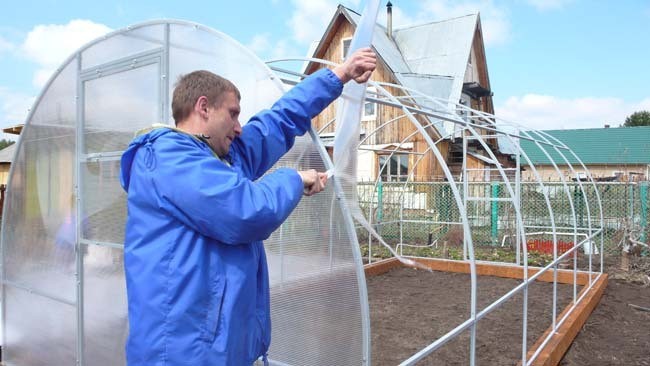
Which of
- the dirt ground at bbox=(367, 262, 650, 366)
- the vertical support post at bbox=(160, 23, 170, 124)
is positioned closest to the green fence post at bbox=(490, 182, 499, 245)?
the dirt ground at bbox=(367, 262, 650, 366)

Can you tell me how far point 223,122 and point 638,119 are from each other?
6260 cm

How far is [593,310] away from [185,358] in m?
6.87

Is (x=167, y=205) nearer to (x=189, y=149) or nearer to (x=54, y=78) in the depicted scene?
(x=189, y=149)

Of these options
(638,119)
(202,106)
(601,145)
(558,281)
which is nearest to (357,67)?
(202,106)

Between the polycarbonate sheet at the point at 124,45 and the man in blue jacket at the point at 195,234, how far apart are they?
1249 mm

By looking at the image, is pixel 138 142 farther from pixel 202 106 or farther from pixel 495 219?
pixel 495 219

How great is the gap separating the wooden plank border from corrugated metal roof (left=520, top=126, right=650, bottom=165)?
1738cm

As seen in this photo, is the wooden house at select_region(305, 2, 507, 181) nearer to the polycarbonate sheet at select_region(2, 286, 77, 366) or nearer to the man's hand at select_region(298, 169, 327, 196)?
the polycarbonate sheet at select_region(2, 286, 77, 366)

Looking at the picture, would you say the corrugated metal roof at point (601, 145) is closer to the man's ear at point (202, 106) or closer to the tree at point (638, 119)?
the man's ear at point (202, 106)

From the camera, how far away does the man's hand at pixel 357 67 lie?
1.98 meters

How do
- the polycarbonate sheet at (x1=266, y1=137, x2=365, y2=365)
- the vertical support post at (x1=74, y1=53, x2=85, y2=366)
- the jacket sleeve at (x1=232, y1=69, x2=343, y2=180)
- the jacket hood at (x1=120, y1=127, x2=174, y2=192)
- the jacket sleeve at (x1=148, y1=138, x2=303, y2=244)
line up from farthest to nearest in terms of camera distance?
the vertical support post at (x1=74, y1=53, x2=85, y2=366) → the polycarbonate sheet at (x1=266, y1=137, x2=365, y2=365) → the jacket sleeve at (x1=232, y1=69, x2=343, y2=180) → the jacket hood at (x1=120, y1=127, x2=174, y2=192) → the jacket sleeve at (x1=148, y1=138, x2=303, y2=244)

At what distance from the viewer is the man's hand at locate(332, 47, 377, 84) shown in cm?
198

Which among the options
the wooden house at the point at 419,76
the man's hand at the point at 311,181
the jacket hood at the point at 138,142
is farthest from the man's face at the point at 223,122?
the wooden house at the point at 419,76

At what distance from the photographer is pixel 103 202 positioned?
3.04 m
